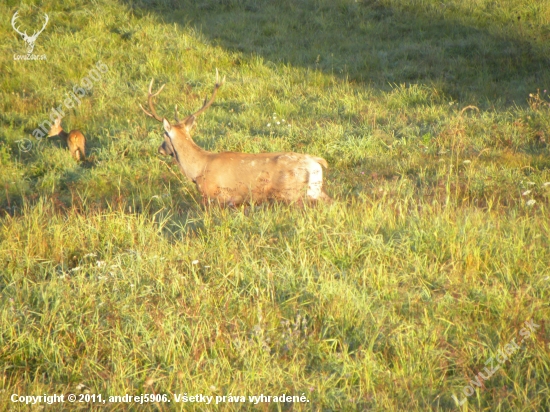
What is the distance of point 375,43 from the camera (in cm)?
1426

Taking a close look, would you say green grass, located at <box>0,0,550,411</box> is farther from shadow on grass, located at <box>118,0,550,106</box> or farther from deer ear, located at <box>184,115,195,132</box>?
shadow on grass, located at <box>118,0,550,106</box>

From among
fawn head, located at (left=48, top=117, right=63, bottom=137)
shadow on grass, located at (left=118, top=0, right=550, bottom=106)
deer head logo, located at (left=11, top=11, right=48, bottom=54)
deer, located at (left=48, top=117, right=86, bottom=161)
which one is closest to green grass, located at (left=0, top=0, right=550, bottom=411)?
deer, located at (left=48, top=117, right=86, bottom=161)

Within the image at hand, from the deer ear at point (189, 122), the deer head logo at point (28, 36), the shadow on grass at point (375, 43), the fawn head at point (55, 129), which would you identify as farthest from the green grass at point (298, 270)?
the deer head logo at point (28, 36)

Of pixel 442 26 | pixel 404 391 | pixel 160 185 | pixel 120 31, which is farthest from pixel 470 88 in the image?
pixel 404 391

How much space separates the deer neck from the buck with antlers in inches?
0.5

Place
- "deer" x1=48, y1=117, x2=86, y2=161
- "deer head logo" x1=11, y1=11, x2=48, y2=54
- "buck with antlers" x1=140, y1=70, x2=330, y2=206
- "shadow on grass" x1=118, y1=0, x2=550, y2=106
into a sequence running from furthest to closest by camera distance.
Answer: "deer head logo" x1=11, y1=11, x2=48, y2=54
"shadow on grass" x1=118, y1=0, x2=550, y2=106
"deer" x1=48, y1=117, x2=86, y2=161
"buck with antlers" x1=140, y1=70, x2=330, y2=206

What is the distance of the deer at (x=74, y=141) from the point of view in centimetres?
917

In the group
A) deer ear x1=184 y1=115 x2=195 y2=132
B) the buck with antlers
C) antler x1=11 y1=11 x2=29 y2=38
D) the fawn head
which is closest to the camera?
the buck with antlers

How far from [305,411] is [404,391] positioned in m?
0.51

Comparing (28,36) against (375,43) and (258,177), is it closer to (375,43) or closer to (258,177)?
(375,43)

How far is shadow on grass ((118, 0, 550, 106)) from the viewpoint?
12.0m

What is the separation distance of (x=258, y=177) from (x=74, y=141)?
3800mm

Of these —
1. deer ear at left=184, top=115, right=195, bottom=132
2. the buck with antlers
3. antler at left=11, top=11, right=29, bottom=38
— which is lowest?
the buck with antlers

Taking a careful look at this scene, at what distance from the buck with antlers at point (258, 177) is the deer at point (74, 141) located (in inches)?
104
